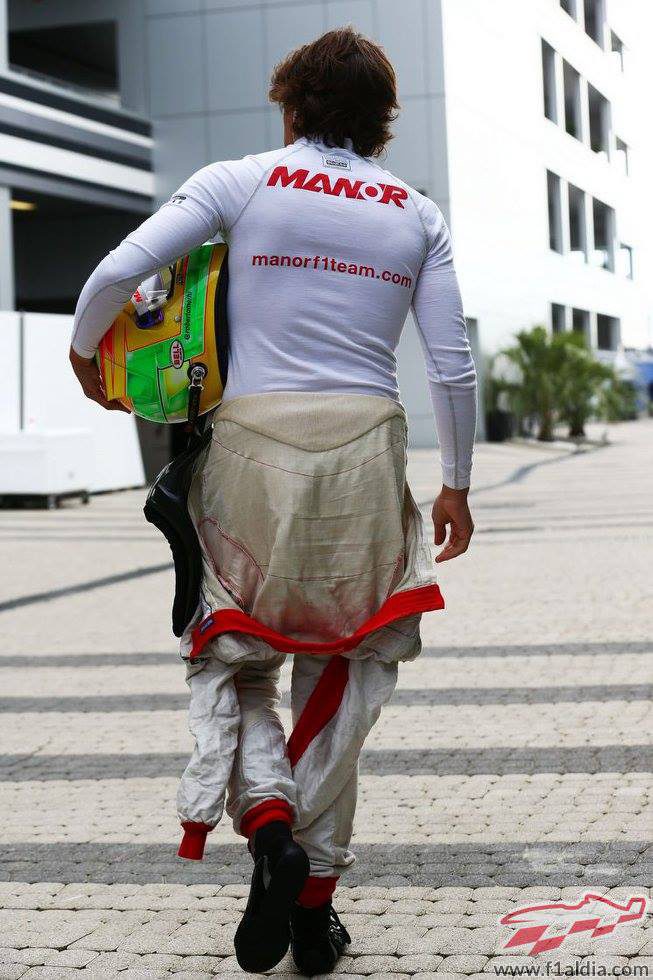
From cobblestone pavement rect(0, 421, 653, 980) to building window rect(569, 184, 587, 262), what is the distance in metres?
35.3

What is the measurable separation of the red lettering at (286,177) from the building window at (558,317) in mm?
37623

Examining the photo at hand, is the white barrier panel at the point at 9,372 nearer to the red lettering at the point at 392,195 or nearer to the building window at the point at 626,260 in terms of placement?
the red lettering at the point at 392,195

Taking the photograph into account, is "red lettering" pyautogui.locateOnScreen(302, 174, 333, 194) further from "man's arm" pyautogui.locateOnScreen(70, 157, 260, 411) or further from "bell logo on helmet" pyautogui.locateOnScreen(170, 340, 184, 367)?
"bell logo on helmet" pyautogui.locateOnScreen(170, 340, 184, 367)

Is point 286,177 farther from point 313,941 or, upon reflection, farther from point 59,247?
point 59,247

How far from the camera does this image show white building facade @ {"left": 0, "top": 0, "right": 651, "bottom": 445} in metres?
27.4

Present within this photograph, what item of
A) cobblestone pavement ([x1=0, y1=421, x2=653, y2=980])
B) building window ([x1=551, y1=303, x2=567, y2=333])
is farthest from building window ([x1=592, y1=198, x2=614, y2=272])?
cobblestone pavement ([x1=0, y1=421, x2=653, y2=980])

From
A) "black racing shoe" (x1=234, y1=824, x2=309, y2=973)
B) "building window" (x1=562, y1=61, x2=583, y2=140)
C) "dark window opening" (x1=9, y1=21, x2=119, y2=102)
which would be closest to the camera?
"black racing shoe" (x1=234, y1=824, x2=309, y2=973)

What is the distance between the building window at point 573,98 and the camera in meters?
41.4

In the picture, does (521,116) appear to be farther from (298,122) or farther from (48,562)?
(298,122)

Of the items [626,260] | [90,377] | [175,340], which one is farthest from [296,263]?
[626,260]

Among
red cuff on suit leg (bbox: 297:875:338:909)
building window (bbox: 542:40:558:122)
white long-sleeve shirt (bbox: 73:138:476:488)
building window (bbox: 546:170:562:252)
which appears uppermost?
building window (bbox: 542:40:558:122)

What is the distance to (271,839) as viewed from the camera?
2.56 meters

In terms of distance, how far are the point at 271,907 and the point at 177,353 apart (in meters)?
1.09

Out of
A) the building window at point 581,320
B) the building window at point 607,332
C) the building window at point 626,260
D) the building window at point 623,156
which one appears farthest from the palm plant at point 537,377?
the building window at point 623,156
